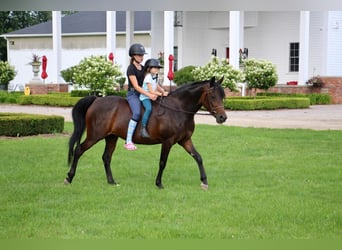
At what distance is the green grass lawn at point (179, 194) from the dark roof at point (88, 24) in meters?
28.6

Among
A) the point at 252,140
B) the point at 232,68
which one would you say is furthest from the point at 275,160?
the point at 232,68

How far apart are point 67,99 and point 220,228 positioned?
2102cm

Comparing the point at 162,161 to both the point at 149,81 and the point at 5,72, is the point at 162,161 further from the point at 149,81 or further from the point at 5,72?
the point at 5,72

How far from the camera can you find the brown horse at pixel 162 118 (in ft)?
25.2

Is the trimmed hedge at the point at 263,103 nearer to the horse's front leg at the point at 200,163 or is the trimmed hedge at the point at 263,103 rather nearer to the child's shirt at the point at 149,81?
the horse's front leg at the point at 200,163

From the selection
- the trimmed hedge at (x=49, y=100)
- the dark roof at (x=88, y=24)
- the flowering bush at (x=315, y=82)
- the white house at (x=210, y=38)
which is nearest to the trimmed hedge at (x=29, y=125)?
the trimmed hedge at (x=49, y=100)

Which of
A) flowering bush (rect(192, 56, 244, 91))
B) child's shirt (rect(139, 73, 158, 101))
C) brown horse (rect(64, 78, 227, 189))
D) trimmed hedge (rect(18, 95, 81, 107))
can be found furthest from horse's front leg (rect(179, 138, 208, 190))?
trimmed hedge (rect(18, 95, 81, 107))

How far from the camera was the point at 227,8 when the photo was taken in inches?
52.5

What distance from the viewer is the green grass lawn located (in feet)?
17.2

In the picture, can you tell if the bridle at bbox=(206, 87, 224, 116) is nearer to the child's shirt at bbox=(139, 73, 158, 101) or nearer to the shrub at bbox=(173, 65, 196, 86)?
the child's shirt at bbox=(139, 73, 158, 101)

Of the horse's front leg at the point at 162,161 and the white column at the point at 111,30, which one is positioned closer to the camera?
the horse's front leg at the point at 162,161

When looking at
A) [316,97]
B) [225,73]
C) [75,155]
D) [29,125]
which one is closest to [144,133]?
[75,155]

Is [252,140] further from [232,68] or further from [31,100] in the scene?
[31,100]

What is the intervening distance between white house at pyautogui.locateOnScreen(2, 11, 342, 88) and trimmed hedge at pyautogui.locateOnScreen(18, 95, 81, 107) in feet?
19.9
